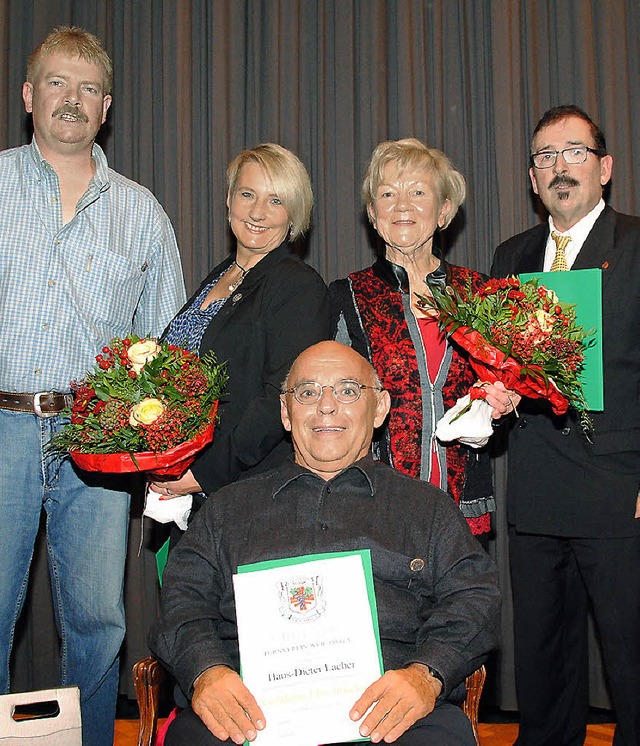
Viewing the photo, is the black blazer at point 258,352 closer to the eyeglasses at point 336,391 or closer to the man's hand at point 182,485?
the man's hand at point 182,485

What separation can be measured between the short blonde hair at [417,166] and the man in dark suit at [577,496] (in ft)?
1.04

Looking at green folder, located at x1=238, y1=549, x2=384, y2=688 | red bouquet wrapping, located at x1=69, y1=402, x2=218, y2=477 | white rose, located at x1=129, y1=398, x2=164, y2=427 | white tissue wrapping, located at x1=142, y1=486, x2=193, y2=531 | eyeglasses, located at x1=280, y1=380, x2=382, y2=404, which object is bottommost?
green folder, located at x1=238, y1=549, x2=384, y2=688

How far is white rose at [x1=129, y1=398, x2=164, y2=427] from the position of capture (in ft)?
8.16

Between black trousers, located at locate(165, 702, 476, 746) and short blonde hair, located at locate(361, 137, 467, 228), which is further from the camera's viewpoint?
short blonde hair, located at locate(361, 137, 467, 228)

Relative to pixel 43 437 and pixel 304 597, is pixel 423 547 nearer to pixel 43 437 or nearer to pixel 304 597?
pixel 304 597

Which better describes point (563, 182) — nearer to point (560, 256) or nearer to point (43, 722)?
point (560, 256)

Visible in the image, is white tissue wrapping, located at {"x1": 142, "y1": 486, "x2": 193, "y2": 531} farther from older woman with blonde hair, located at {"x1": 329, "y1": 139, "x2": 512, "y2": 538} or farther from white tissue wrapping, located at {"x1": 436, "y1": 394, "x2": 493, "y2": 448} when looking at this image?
white tissue wrapping, located at {"x1": 436, "y1": 394, "x2": 493, "y2": 448}

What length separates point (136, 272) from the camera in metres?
3.29

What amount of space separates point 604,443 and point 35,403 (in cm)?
194

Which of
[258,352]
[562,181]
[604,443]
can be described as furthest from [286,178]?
[604,443]

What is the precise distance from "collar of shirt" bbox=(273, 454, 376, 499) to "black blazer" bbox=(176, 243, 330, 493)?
325 millimetres

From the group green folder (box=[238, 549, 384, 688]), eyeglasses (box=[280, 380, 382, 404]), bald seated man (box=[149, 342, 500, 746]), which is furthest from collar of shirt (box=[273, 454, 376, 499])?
green folder (box=[238, 549, 384, 688])

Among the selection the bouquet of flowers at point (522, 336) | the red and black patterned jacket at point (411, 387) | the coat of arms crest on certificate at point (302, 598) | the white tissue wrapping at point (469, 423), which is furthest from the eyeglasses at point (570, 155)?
the coat of arms crest on certificate at point (302, 598)

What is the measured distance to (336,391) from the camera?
8.55 ft
